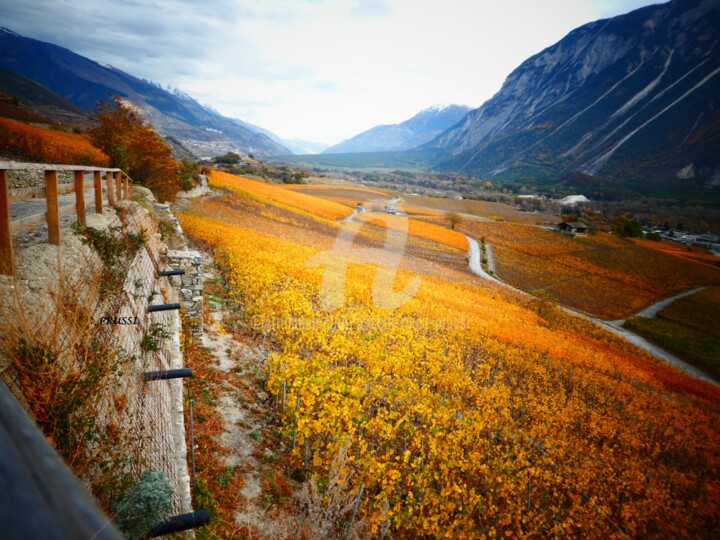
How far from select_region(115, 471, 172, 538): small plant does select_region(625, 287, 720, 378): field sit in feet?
154

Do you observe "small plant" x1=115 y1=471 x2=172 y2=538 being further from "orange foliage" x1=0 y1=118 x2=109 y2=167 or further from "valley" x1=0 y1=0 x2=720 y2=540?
"orange foliage" x1=0 y1=118 x2=109 y2=167

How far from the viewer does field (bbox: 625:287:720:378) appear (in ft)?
118

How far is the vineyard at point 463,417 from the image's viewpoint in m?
8.52

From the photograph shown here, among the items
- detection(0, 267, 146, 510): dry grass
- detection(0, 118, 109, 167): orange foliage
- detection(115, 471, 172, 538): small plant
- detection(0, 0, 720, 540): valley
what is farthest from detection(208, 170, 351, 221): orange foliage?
detection(115, 471, 172, 538): small plant

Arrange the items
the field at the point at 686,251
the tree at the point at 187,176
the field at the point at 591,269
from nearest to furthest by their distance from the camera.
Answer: the tree at the point at 187,176, the field at the point at 591,269, the field at the point at 686,251

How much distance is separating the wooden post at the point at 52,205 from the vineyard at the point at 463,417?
19.5 ft

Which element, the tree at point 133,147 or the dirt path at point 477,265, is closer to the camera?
the tree at point 133,147

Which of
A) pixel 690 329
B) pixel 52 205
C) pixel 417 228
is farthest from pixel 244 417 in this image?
pixel 417 228

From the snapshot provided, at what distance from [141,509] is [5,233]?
361 centimetres

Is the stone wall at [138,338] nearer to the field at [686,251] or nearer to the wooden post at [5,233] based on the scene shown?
the wooden post at [5,233]

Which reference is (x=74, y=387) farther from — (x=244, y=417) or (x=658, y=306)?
(x=658, y=306)

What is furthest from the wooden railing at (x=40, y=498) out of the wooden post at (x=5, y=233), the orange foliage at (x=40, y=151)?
the orange foliage at (x=40, y=151)

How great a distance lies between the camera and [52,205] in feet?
17.6

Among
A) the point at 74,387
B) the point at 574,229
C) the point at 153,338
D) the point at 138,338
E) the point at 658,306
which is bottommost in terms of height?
the point at 658,306
